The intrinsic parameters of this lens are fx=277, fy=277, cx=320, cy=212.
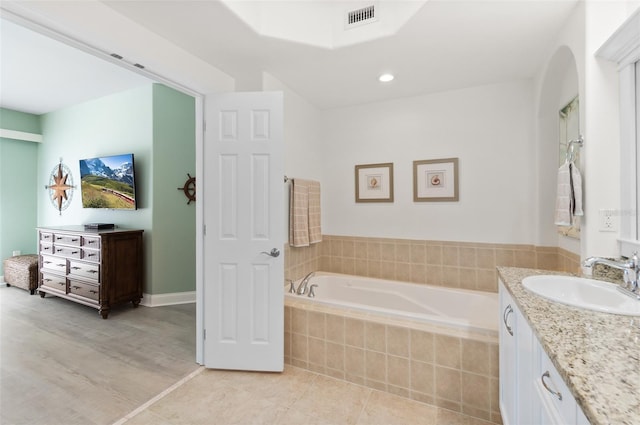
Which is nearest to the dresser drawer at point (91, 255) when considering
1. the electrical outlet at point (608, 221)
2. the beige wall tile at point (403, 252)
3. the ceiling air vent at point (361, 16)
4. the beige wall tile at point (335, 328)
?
the beige wall tile at point (335, 328)

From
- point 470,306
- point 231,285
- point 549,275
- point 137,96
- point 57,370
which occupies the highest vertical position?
point 137,96

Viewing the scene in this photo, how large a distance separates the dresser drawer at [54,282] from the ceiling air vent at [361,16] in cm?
420

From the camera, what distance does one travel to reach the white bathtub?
223 centimetres

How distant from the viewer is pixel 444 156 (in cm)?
278

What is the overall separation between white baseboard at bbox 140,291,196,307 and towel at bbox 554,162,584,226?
3833 mm

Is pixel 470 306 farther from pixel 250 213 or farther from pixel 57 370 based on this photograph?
pixel 57 370

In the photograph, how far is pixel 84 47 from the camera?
4.99 ft

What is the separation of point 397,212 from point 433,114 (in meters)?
1.06

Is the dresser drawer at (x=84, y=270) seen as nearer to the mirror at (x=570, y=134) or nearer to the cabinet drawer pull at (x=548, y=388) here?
the cabinet drawer pull at (x=548, y=388)

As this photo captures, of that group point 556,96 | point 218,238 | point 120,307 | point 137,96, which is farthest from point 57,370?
point 556,96

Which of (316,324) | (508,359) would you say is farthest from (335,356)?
(508,359)

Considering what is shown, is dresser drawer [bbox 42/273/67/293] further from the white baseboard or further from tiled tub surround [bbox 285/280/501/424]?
tiled tub surround [bbox 285/280/501/424]

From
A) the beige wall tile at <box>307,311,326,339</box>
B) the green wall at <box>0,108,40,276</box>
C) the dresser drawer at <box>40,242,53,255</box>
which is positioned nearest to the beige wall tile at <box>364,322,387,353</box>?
the beige wall tile at <box>307,311,326,339</box>

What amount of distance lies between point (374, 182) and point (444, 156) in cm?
75
